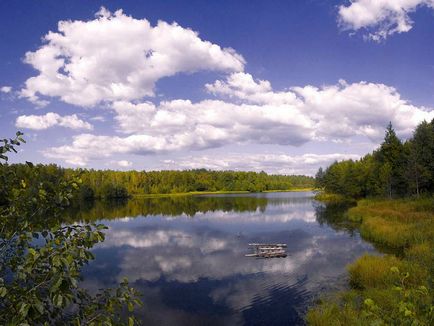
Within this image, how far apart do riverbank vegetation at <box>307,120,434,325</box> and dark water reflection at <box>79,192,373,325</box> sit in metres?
2.19

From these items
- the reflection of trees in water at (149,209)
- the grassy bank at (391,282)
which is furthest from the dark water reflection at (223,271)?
the reflection of trees in water at (149,209)

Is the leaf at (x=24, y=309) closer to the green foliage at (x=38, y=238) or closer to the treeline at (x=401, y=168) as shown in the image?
the green foliage at (x=38, y=238)

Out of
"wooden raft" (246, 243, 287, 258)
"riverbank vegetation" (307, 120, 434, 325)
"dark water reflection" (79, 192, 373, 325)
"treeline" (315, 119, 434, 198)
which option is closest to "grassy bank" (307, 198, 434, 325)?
"riverbank vegetation" (307, 120, 434, 325)

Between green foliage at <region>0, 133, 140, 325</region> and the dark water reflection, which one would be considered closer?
green foliage at <region>0, 133, 140, 325</region>

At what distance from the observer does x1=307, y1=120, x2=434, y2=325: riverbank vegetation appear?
444 cm

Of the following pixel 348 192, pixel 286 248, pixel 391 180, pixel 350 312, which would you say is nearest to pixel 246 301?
pixel 350 312

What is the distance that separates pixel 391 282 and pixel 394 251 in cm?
1507

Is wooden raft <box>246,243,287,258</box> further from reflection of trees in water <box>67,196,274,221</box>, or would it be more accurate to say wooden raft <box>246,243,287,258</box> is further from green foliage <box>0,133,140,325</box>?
reflection of trees in water <box>67,196,274,221</box>

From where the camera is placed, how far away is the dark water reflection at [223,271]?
69.3 feet

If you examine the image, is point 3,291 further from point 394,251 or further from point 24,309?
point 394,251

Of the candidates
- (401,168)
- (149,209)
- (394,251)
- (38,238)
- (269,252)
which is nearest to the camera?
(38,238)

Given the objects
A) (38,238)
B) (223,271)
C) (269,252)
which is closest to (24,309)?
(38,238)

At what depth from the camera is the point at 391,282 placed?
65.0 feet

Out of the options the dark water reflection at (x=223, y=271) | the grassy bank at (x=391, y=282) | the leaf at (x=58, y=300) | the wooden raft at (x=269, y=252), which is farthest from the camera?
the wooden raft at (x=269, y=252)
